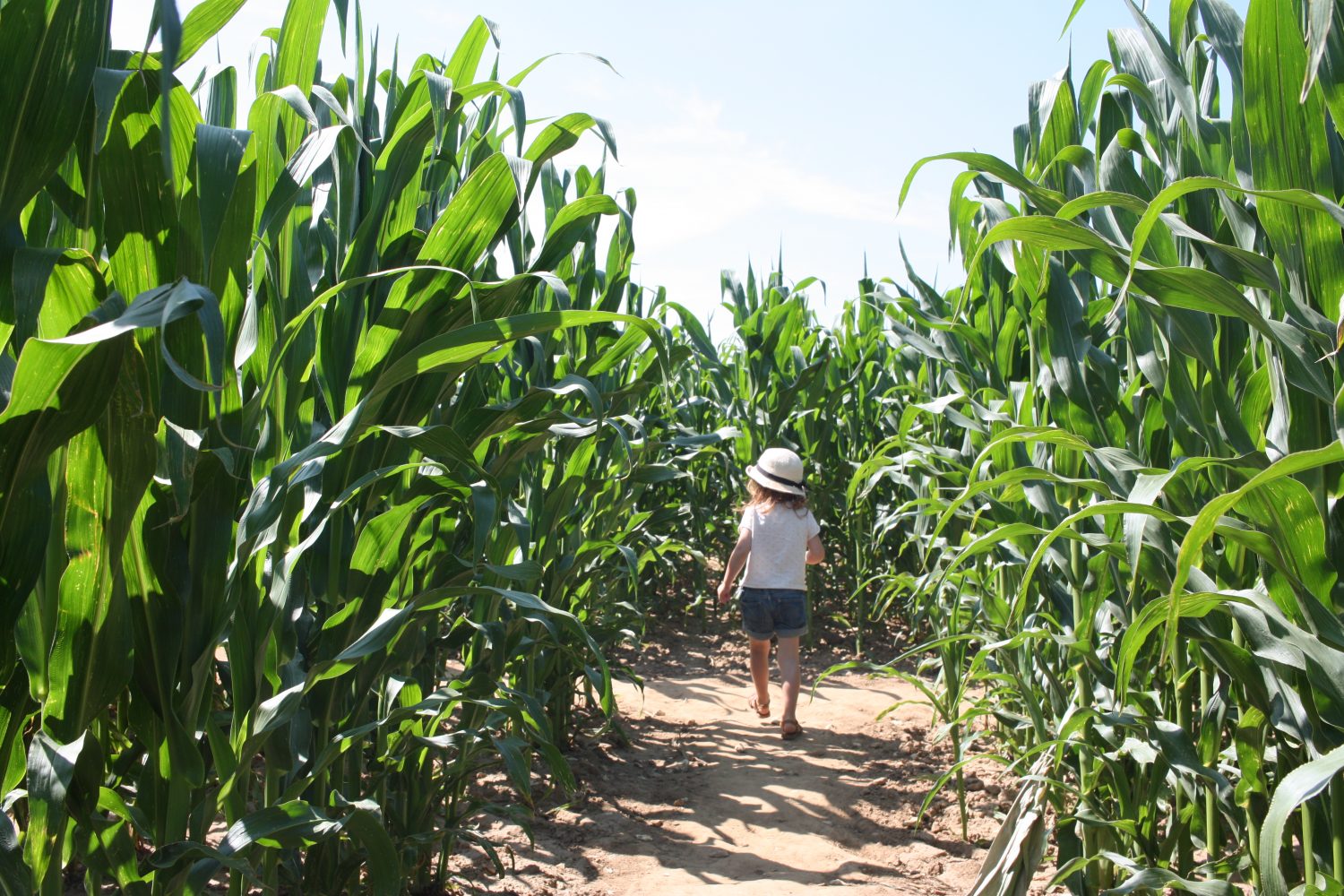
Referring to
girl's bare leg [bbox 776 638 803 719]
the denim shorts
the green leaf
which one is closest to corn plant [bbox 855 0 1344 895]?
the green leaf

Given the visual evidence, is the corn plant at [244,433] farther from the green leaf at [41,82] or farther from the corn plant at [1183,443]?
the corn plant at [1183,443]

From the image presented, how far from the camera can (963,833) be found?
3.05 m

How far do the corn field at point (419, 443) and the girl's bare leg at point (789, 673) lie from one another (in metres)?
1.92

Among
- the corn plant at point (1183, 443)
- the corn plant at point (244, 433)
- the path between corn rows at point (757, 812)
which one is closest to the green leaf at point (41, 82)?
the corn plant at point (244, 433)

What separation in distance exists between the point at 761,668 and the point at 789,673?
32cm

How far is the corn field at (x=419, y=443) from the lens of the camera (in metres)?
1.05

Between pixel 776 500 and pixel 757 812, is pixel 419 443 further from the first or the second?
pixel 776 500

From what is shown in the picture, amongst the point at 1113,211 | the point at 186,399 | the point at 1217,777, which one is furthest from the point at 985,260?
the point at 186,399

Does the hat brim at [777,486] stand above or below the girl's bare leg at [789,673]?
above

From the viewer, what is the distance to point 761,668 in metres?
4.71

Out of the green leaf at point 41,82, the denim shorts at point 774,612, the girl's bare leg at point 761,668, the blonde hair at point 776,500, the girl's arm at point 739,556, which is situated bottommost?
the girl's bare leg at point 761,668

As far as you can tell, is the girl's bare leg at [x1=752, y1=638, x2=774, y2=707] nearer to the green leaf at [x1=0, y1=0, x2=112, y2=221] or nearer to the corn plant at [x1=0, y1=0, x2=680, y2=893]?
the corn plant at [x1=0, y1=0, x2=680, y2=893]

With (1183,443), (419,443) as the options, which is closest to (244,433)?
(419,443)

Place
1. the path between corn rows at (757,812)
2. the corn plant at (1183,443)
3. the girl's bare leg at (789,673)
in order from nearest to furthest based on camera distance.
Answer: the corn plant at (1183,443) < the path between corn rows at (757,812) < the girl's bare leg at (789,673)
